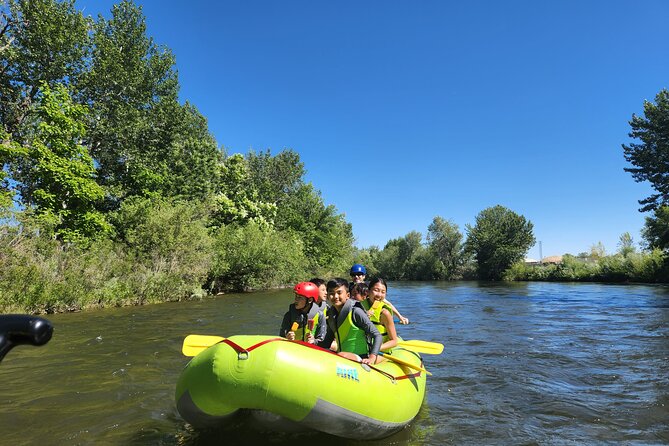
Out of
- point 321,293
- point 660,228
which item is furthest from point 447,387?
point 660,228

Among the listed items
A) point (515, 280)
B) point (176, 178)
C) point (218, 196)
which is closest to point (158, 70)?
point (176, 178)

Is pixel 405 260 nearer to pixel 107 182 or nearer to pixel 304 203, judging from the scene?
pixel 304 203

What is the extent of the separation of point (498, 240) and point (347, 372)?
52.6 m

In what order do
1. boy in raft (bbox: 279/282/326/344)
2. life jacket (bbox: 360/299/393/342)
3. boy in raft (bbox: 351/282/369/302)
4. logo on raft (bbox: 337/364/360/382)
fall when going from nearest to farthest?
logo on raft (bbox: 337/364/360/382) < boy in raft (bbox: 279/282/326/344) < life jacket (bbox: 360/299/393/342) < boy in raft (bbox: 351/282/369/302)

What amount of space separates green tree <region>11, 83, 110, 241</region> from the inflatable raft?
51.3ft

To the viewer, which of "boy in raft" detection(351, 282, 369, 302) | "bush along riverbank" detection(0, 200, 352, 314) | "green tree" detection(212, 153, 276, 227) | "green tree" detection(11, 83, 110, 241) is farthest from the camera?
"green tree" detection(212, 153, 276, 227)

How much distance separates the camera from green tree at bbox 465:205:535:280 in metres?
49.6

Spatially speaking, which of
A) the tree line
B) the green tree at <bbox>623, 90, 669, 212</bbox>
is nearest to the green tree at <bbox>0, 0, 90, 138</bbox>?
the tree line

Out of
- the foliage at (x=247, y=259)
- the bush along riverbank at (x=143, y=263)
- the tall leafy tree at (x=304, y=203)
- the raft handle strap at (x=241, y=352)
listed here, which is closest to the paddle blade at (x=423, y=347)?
the raft handle strap at (x=241, y=352)

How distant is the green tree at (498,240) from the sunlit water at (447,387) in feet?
130

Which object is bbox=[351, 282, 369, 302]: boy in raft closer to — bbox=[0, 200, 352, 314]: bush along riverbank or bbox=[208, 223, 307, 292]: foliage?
bbox=[0, 200, 352, 314]: bush along riverbank

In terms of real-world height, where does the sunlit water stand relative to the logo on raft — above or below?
below

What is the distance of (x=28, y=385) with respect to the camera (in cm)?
576

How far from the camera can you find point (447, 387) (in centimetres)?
608
